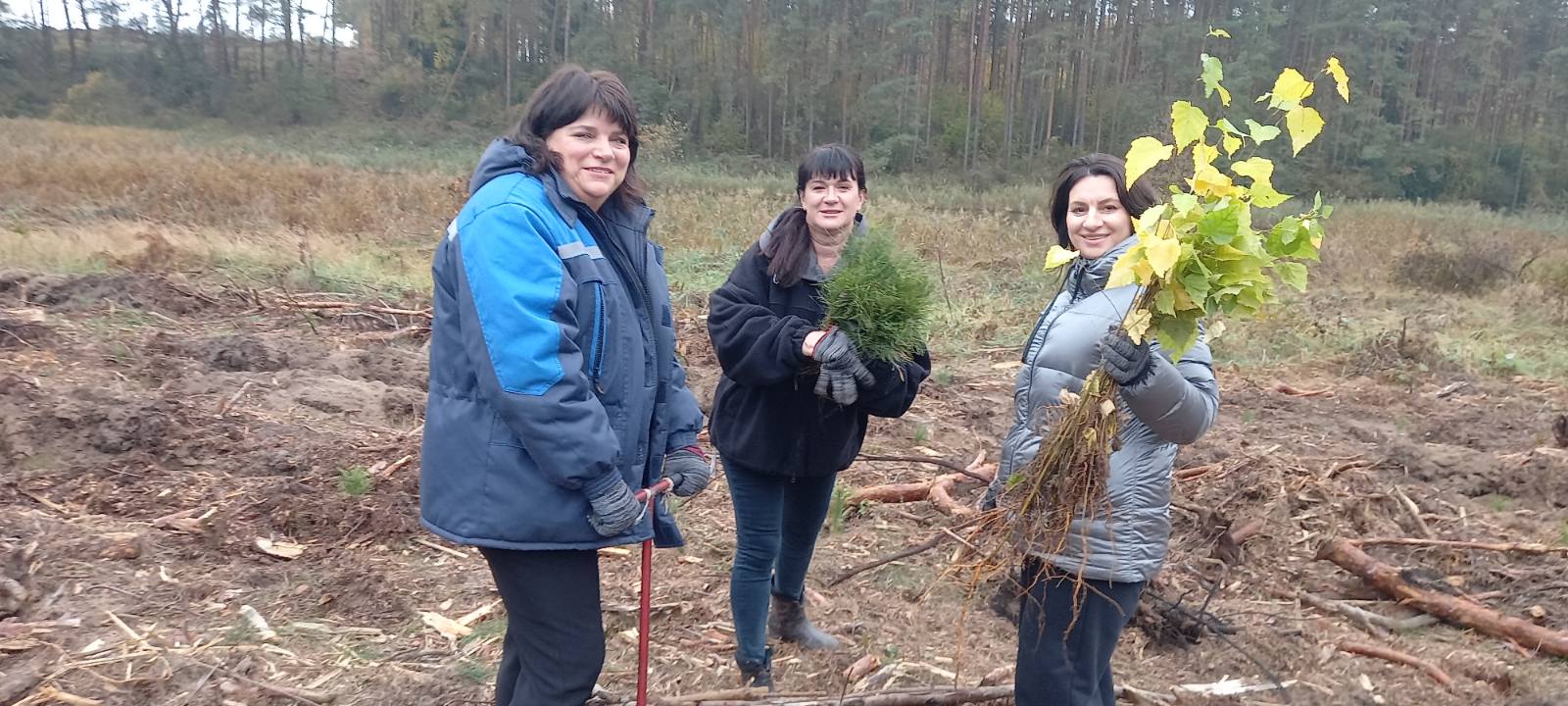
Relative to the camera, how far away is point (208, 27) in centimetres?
4750

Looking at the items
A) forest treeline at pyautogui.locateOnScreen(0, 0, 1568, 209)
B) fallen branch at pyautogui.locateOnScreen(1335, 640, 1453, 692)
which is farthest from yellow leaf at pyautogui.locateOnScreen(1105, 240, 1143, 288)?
forest treeline at pyautogui.locateOnScreen(0, 0, 1568, 209)

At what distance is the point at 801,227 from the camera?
3107 mm

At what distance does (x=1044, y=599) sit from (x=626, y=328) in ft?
3.97

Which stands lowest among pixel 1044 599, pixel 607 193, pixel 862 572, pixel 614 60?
pixel 862 572

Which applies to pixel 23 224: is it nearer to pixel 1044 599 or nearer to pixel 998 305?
pixel 998 305

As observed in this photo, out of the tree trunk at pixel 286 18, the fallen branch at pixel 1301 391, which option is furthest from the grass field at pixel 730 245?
the tree trunk at pixel 286 18

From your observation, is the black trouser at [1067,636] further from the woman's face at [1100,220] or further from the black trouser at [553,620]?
the black trouser at [553,620]

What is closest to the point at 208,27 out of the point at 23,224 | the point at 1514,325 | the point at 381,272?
the point at 23,224

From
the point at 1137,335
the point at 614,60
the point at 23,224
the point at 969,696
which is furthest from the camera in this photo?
the point at 614,60

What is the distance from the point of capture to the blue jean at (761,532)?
3.14 m

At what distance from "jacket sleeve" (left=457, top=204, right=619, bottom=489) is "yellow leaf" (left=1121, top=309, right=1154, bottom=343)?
1.15 m

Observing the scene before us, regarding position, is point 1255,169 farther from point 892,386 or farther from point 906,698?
point 906,698

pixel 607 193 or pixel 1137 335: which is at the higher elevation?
pixel 607 193

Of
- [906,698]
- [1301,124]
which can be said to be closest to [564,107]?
[1301,124]
